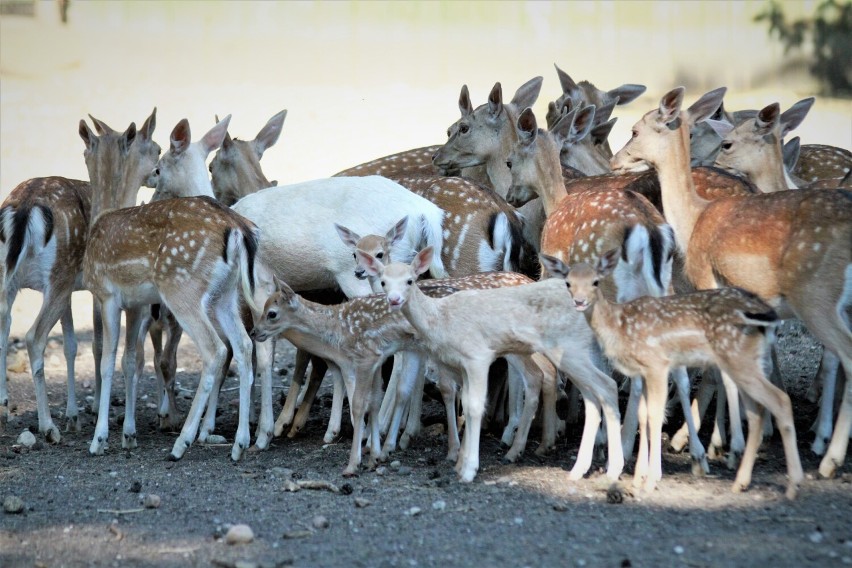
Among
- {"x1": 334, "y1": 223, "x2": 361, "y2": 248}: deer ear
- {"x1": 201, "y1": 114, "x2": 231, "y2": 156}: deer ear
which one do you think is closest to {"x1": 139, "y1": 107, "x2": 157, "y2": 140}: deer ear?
{"x1": 201, "y1": 114, "x2": 231, "y2": 156}: deer ear

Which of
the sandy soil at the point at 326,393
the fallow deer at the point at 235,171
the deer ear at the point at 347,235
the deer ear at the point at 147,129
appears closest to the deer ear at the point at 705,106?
the sandy soil at the point at 326,393

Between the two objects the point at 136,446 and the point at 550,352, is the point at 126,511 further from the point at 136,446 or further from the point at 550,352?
the point at 550,352

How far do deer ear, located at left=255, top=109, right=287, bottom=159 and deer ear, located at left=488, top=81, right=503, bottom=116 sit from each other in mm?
1439

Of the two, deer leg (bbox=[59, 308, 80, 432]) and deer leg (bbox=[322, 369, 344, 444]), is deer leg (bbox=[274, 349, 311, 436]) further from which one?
deer leg (bbox=[59, 308, 80, 432])

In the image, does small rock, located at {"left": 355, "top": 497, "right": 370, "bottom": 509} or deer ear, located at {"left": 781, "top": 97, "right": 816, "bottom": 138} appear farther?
deer ear, located at {"left": 781, "top": 97, "right": 816, "bottom": 138}

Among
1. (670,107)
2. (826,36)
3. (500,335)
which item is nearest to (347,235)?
(500,335)

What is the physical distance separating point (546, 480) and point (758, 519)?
113 centimetres

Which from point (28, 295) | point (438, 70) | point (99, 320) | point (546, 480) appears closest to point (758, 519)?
point (546, 480)

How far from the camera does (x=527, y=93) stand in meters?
9.43

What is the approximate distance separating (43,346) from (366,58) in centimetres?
501

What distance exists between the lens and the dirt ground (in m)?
5.10

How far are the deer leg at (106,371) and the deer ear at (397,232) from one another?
5.21 ft

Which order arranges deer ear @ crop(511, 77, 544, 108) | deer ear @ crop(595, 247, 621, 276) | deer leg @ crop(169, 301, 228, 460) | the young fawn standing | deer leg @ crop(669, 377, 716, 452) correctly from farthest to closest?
deer ear @ crop(511, 77, 544, 108)
deer leg @ crop(169, 301, 228, 460)
deer leg @ crop(669, 377, 716, 452)
deer ear @ crop(595, 247, 621, 276)
the young fawn standing

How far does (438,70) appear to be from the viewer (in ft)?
38.7
